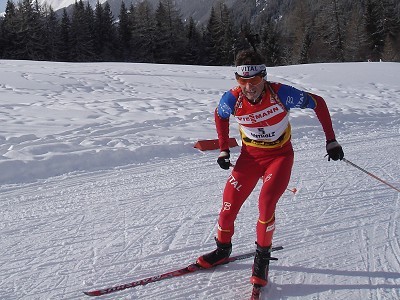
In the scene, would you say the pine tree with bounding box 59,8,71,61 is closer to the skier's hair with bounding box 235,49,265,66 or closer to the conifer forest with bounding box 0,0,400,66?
the conifer forest with bounding box 0,0,400,66

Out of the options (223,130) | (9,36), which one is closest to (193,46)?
(9,36)

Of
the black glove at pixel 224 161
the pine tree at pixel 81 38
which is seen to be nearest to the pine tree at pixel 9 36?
the pine tree at pixel 81 38

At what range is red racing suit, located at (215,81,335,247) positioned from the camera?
357 centimetres

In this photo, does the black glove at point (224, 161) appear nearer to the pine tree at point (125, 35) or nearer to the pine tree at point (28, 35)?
the pine tree at point (28, 35)

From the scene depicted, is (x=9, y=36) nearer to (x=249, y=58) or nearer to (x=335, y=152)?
(x=249, y=58)

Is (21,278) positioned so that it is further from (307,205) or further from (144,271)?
(307,205)

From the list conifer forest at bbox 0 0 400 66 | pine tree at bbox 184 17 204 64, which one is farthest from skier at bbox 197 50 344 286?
pine tree at bbox 184 17 204 64

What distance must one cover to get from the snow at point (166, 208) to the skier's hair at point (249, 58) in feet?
5.56

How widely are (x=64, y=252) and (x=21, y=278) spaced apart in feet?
1.61

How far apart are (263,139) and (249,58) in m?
0.71

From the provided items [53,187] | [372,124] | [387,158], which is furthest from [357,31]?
[53,187]

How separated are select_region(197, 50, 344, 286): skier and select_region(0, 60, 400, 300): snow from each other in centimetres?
32

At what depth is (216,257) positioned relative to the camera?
3.70m

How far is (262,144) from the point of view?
3.72m
